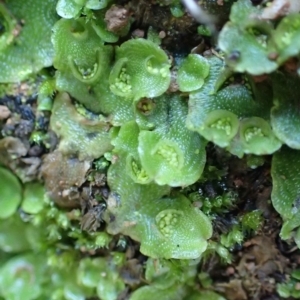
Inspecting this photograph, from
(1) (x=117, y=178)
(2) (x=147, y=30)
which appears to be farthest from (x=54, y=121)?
(2) (x=147, y=30)

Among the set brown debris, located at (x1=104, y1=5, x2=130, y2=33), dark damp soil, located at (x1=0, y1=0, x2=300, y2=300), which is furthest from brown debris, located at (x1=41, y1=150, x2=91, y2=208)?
brown debris, located at (x1=104, y1=5, x2=130, y2=33)

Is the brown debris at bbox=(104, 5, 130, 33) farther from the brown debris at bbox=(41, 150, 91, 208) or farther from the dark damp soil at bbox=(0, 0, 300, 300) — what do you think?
the brown debris at bbox=(41, 150, 91, 208)

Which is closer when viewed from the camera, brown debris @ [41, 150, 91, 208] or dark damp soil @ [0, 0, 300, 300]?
dark damp soil @ [0, 0, 300, 300]

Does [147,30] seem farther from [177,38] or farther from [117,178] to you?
[117,178]

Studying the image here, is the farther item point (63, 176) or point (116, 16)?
point (63, 176)

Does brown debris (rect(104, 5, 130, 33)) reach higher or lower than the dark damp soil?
higher

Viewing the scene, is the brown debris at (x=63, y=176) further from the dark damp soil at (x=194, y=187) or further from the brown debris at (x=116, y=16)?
the brown debris at (x=116, y=16)

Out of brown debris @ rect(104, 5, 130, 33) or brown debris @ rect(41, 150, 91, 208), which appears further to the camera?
brown debris @ rect(41, 150, 91, 208)

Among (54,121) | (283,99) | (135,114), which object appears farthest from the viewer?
(54,121)

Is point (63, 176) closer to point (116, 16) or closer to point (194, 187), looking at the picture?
point (194, 187)

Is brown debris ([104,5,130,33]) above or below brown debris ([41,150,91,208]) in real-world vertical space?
above

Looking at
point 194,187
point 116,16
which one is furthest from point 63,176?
point 116,16
